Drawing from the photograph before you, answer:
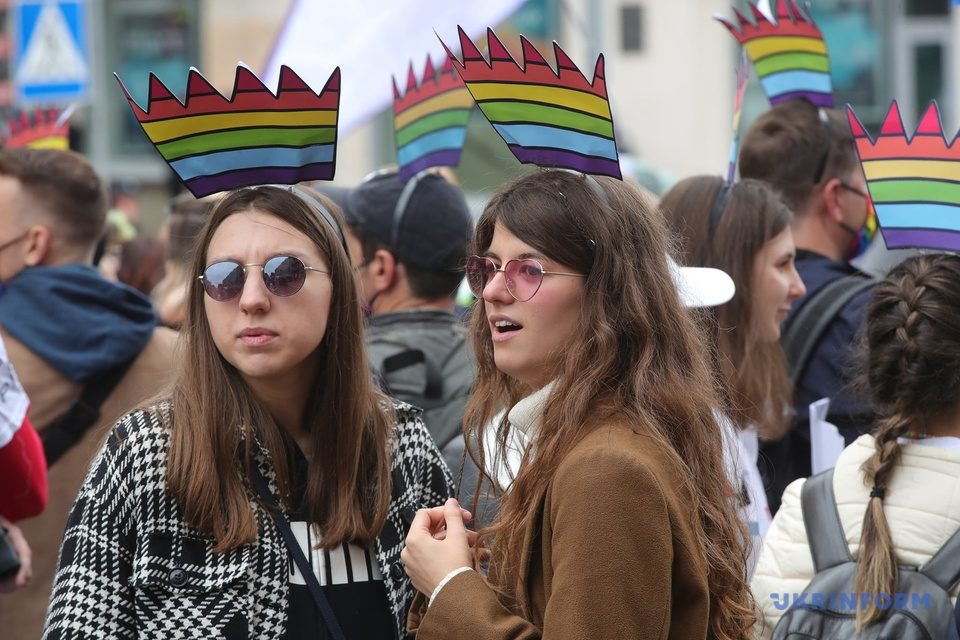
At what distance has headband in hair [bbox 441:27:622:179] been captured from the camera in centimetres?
263

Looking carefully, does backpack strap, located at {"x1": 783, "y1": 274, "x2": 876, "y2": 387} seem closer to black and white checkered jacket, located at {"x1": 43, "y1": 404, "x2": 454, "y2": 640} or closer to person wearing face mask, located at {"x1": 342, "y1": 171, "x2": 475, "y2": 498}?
person wearing face mask, located at {"x1": 342, "y1": 171, "x2": 475, "y2": 498}

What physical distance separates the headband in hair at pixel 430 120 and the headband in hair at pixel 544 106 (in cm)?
166

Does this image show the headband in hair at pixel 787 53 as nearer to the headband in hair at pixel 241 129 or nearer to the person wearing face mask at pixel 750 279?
the person wearing face mask at pixel 750 279

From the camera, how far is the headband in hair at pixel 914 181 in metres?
3.19

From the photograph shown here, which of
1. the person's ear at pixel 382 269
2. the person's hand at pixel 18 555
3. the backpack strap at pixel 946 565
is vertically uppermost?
the person's ear at pixel 382 269

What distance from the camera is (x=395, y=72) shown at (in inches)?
218

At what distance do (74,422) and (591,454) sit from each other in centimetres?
236

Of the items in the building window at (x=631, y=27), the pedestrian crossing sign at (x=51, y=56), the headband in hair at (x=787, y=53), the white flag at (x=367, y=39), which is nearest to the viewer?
the headband in hair at (x=787, y=53)

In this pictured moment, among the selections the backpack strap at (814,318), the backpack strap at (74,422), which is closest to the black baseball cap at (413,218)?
the backpack strap at (74,422)

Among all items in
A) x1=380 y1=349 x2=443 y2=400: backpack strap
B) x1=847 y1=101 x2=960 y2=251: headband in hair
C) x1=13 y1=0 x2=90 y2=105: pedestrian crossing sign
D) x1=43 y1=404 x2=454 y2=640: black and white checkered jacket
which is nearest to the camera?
x1=43 y1=404 x2=454 y2=640: black and white checkered jacket

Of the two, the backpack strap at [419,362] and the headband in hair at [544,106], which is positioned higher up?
the headband in hair at [544,106]

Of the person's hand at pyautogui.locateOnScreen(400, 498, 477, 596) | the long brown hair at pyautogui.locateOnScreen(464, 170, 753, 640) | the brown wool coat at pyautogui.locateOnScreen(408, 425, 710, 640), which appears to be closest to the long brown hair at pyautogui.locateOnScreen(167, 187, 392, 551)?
the person's hand at pyautogui.locateOnScreen(400, 498, 477, 596)

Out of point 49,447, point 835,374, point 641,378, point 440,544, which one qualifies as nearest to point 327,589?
point 440,544

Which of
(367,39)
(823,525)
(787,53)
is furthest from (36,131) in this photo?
(823,525)
